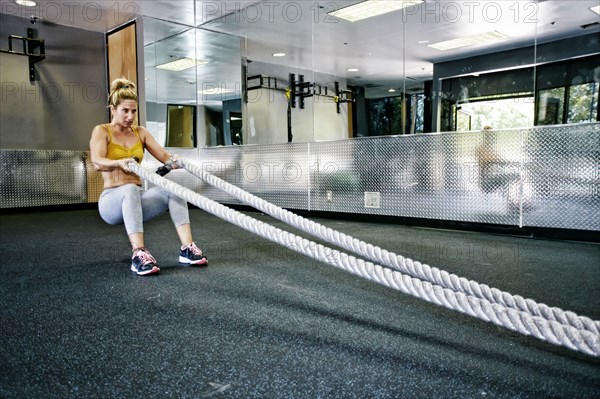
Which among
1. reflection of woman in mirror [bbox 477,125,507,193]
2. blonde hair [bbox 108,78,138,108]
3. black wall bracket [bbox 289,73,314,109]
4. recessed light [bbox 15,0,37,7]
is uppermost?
recessed light [bbox 15,0,37,7]

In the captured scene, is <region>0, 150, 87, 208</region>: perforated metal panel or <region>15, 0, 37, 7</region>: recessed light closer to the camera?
<region>15, 0, 37, 7</region>: recessed light

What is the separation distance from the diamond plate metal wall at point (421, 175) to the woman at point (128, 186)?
2.49 m

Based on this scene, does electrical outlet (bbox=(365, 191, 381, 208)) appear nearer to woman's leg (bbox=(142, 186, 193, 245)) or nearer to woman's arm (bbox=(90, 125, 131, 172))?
Result: woman's leg (bbox=(142, 186, 193, 245))

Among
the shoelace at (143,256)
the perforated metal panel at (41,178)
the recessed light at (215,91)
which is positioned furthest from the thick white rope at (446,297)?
the perforated metal panel at (41,178)

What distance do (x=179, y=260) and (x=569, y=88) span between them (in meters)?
3.28

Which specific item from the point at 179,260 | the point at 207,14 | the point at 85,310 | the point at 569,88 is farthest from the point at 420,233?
the point at 207,14

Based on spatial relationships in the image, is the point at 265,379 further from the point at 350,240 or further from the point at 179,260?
the point at 179,260

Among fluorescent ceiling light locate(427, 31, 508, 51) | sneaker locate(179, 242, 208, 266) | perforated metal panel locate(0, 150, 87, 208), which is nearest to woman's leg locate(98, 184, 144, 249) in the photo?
→ sneaker locate(179, 242, 208, 266)

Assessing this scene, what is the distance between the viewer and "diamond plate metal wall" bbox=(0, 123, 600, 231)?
11.3 feet

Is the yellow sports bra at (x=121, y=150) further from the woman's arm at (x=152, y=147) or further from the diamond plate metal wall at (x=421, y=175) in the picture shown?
the diamond plate metal wall at (x=421, y=175)

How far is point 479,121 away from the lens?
12.9 feet

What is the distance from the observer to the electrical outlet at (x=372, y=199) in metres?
4.59

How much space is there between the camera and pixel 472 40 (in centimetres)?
397

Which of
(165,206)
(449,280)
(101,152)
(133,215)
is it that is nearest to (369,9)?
(165,206)
